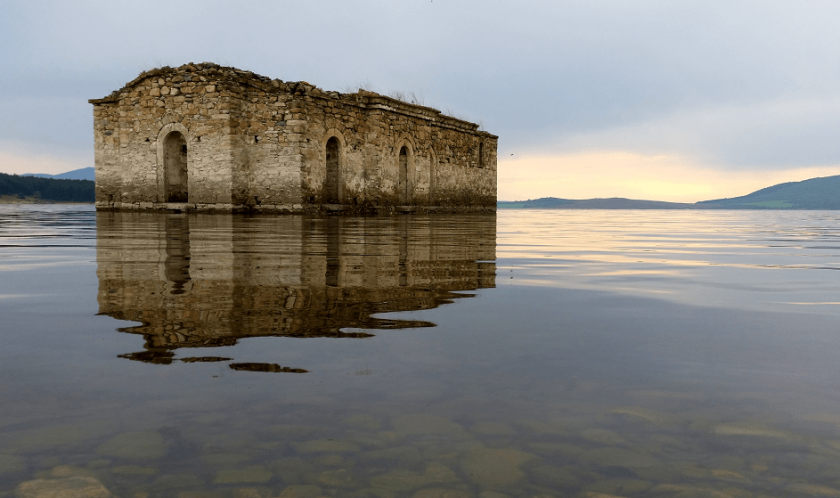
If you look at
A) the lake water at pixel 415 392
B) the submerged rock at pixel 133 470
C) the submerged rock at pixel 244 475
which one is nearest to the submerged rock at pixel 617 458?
the lake water at pixel 415 392

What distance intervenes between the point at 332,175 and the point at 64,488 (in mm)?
16777

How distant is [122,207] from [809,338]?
18.0m

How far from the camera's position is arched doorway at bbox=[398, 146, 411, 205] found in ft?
66.3

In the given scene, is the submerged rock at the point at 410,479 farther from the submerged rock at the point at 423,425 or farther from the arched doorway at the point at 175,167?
the arched doorway at the point at 175,167

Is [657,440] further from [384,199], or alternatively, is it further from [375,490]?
[384,199]

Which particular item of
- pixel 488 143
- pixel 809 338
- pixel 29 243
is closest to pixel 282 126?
pixel 29 243

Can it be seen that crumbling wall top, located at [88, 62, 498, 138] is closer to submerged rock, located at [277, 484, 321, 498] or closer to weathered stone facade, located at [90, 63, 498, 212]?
weathered stone facade, located at [90, 63, 498, 212]

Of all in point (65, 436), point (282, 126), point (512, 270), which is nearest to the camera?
point (65, 436)

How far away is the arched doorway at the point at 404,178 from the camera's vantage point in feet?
66.3

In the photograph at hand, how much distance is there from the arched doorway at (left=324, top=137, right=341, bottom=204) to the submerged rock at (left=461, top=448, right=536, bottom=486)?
1639cm

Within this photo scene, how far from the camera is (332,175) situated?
682 inches

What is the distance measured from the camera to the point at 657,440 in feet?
3.34

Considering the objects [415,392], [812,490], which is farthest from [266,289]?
[812,490]

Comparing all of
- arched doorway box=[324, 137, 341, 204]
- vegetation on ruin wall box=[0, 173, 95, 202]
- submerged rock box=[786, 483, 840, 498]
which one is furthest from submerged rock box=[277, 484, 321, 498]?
vegetation on ruin wall box=[0, 173, 95, 202]
